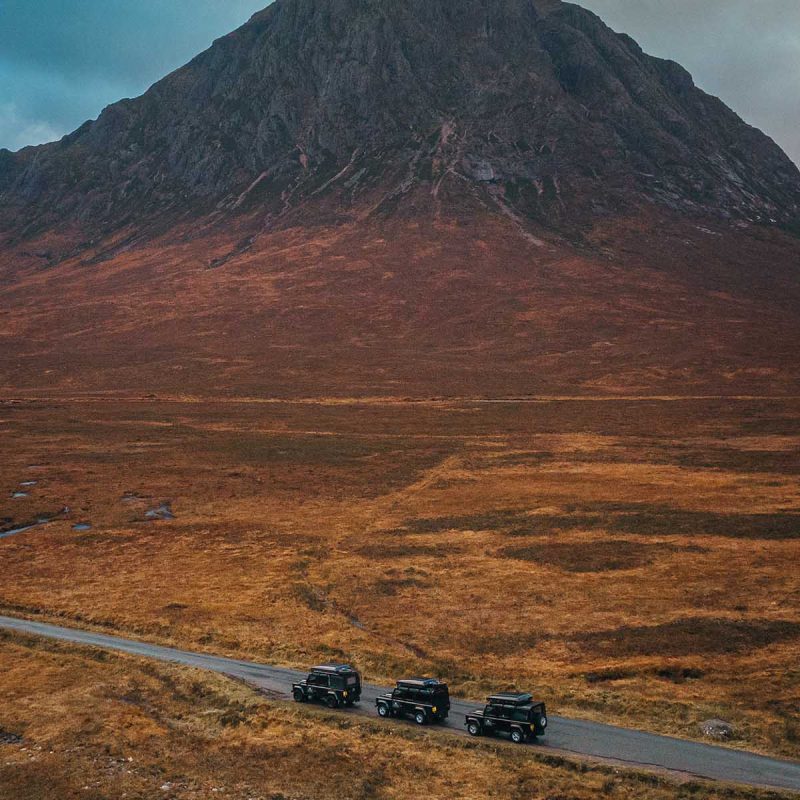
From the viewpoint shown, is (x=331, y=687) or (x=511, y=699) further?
(x=331, y=687)

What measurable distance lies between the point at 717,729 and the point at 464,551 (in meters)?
33.9

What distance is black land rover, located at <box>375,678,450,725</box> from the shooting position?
A: 112 ft

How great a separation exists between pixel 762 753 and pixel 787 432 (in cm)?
9772

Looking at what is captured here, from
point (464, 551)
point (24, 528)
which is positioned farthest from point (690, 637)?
point (24, 528)

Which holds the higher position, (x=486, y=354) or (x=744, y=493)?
(x=486, y=354)

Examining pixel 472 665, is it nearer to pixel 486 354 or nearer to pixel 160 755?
pixel 160 755

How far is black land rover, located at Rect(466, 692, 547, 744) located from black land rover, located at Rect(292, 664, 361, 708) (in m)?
5.95

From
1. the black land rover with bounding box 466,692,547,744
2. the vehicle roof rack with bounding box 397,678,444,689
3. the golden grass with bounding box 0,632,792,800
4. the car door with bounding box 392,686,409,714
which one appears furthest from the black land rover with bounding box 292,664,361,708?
the black land rover with bounding box 466,692,547,744

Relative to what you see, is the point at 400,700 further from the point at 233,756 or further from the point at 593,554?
the point at 593,554

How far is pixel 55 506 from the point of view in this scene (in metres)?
86.2

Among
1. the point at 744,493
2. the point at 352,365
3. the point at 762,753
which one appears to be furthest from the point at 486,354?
the point at 762,753

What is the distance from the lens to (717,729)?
33.3 m

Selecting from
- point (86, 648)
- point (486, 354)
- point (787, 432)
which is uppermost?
point (486, 354)

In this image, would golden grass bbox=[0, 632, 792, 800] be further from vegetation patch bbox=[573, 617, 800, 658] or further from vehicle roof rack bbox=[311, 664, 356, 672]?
vegetation patch bbox=[573, 617, 800, 658]
